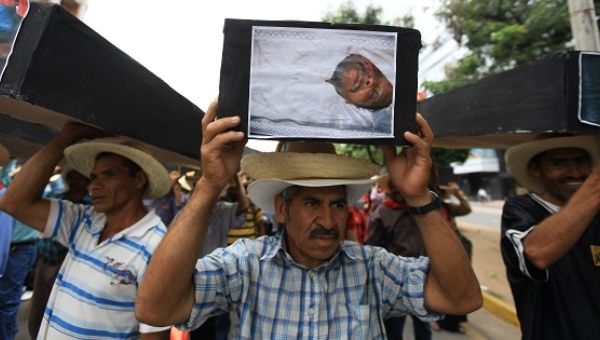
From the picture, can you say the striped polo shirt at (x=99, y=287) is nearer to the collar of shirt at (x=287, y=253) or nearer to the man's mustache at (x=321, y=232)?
the collar of shirt at (x=287, y=253)

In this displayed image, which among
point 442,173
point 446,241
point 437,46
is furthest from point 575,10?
point 437,46

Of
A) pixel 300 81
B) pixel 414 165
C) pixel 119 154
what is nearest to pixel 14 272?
pixel 119 154

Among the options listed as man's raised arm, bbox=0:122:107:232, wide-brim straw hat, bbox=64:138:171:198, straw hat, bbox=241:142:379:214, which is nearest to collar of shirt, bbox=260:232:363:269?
straw hat, bbox=241:142:379:214

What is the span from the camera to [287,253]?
157 cm

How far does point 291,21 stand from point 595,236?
5.92 ft

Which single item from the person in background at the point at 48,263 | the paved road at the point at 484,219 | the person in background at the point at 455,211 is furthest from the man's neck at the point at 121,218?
the paved road at the point at 484,219

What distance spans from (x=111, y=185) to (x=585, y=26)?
15.4 ft

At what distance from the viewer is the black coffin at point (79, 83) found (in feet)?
3.41

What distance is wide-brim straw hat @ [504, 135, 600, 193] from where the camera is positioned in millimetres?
1813

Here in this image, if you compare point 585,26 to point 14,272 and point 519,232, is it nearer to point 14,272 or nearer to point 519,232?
point 519,232

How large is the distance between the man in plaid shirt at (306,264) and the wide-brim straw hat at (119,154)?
0.74m

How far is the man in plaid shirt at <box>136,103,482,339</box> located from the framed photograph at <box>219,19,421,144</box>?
0.35ft

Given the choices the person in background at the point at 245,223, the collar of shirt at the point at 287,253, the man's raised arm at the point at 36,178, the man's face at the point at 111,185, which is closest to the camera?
the collar of shirt at the point at 287,253

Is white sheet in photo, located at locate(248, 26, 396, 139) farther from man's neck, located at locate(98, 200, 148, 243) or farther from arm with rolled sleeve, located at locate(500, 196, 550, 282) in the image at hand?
man's neck, located at locate(98, 200, 148, 243)
